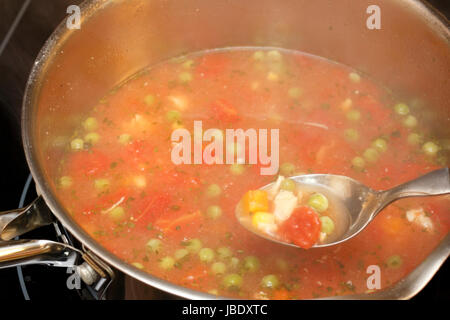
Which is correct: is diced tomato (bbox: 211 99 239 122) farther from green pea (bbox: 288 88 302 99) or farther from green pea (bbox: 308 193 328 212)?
green pea (bbox: 308 193 328 212)

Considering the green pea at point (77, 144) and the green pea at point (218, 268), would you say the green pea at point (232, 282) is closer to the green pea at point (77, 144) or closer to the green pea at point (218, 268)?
the green pea at point (218, 268)

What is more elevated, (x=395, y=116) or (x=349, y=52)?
(x=349, y=52)

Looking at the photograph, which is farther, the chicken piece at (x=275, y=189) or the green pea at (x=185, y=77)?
the green pea at (x=185, y=77)

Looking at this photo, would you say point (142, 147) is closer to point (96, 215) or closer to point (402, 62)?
point (96, 215)

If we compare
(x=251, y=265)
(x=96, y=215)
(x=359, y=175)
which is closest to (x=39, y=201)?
(x=96, y=215)

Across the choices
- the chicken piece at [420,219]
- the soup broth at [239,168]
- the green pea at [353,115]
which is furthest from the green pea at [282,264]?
the green pea at [353,115]

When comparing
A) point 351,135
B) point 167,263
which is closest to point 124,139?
point 167,263
